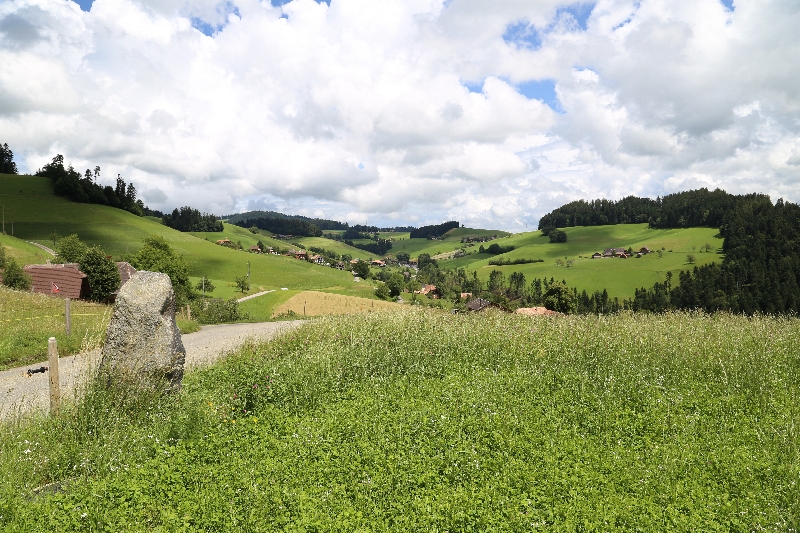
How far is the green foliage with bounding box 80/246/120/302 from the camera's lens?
4440 cm

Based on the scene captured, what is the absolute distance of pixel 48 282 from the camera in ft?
148

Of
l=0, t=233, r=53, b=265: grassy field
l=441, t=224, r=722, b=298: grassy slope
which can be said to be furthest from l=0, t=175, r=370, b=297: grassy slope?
l=441, t=224, r=722, b=298: grassy slope

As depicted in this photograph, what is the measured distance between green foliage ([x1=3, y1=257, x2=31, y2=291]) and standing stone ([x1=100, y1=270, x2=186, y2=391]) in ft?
136

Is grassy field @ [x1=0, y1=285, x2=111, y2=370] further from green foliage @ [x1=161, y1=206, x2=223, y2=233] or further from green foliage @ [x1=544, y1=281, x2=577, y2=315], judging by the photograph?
green foliage @ [x1=161, y1=206, x2=223, y2=233]

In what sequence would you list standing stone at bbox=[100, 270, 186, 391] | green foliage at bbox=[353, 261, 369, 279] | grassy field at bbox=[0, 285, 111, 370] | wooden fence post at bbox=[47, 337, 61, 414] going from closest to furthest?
wooden fence post at bbox=[47, 337, 61, 414] → standing stone at bbox=[100, 270, 186, 391] → grassy field at bbox=[0, 285, 111, 370] → green foliage at bbox=[353, 261, 369, 279]

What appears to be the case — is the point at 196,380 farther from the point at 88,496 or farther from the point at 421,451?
the point at 421,451

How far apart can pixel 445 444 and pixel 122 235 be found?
130 m

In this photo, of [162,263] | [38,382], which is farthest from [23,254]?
[38,382]

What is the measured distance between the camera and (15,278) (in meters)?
41.4

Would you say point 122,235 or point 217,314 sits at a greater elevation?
point 122,235

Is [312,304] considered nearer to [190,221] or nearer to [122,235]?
[122,235]

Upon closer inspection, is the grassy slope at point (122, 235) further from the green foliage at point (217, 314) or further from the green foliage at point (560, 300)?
the green foliage at point (217, 314)

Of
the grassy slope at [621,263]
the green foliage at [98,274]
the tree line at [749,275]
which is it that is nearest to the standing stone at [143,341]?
the green foliage at [98,274]

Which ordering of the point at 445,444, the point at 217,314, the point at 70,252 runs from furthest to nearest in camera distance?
the point at 70,252, the point at 217,314, the point at 445,444
